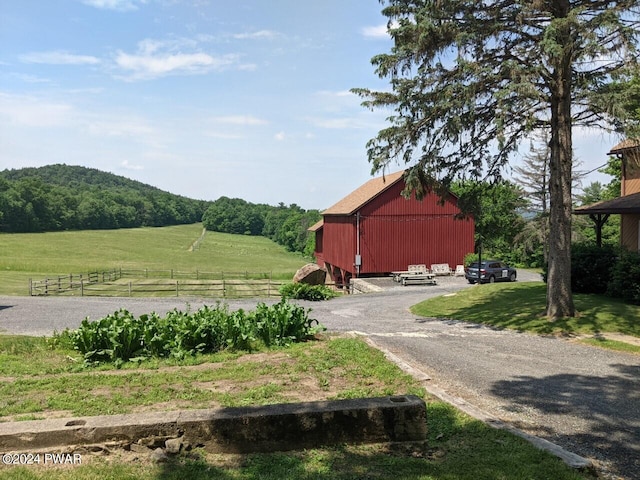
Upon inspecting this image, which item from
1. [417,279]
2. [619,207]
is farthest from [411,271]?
[619,207]

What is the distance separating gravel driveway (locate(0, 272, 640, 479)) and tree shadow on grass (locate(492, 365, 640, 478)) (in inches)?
0.4

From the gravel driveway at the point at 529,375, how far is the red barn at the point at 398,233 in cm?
1572

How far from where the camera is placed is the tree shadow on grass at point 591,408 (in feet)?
17.8

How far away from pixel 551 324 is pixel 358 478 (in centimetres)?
1195

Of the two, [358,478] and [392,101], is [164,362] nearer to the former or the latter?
[358,478]

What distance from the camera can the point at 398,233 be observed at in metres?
34.9

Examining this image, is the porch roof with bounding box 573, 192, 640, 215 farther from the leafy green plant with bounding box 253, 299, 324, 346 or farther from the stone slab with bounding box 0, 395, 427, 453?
the stone slab with bounding box 0, 395, 427, 453

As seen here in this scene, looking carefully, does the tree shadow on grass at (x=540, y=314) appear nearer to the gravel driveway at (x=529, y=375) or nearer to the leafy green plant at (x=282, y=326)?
the gravel driveway at (x=529, y=375)

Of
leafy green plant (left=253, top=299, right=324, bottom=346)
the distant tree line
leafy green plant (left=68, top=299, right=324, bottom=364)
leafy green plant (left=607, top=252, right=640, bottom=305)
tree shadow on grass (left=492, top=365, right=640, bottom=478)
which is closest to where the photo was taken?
tree shadow on grass (left=492, top=365, right=640, bottom=478)

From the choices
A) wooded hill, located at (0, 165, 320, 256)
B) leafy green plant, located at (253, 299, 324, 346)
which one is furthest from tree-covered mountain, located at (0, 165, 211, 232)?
leafy green plant, located at (253, 299, 324, 346)

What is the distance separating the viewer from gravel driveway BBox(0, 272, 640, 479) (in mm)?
5855

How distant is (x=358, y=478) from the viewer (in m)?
4.28

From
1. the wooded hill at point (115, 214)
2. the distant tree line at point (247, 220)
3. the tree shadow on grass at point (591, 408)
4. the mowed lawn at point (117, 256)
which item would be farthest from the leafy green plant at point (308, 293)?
the distant tree line at point (247, 220)

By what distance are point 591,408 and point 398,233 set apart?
28.2m
